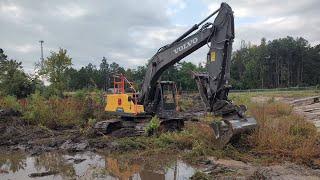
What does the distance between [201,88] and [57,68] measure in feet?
73.8

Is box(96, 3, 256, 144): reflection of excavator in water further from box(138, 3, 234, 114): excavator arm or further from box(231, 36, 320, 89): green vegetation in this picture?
box(231, 36, 320, 89): green vegetation

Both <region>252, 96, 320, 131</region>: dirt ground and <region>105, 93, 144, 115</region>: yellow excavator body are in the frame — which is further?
<region>252, 96, 320, 131</region>: dirt ground

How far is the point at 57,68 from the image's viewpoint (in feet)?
108

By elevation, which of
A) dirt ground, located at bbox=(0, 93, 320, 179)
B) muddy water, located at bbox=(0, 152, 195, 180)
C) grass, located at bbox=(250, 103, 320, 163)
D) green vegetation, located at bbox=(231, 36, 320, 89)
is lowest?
muddy water, located at bbox=(0, 152, 195, 180)

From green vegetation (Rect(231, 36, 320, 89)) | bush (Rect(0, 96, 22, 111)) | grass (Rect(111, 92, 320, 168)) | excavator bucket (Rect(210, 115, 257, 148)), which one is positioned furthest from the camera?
green vegetation (Rect(231, 36, 320, 89))

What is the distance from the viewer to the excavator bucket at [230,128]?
440 inches

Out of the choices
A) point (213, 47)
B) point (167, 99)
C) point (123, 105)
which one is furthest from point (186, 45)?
point (123, 105)

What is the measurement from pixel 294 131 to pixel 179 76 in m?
61.2

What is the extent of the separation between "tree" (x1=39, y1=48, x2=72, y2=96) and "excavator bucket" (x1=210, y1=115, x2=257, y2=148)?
22.1 meters

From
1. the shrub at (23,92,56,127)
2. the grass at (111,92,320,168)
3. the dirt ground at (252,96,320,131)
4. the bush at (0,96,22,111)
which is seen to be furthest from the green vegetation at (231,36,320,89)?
the grass at (111,92,320,168)

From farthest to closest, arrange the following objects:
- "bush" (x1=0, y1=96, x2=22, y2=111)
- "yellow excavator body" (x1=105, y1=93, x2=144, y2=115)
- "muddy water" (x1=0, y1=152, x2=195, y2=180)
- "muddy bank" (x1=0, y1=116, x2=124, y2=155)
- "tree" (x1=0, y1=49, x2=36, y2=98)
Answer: "tree" (x1=0, y1=49, x2=36, y2=98)
"bush" (x1=0, y1=96, x2=22, y2=111)
"yellow excavator body" (x1=105, y1=93, x2=144, y2=115)
"muddy bank" (x1=0, y1=116, x2=124, y2=155)
"muddy water" (x1=0, y1=152, x2=195, y2=180)

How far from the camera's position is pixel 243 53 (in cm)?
10756

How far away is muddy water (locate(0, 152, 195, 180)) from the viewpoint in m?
9.59

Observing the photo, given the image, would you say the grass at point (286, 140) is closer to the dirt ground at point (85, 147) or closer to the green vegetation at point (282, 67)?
the dirt ground at point (85, 147)
